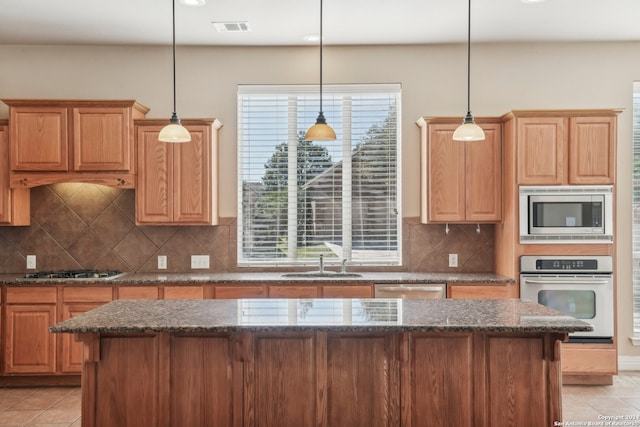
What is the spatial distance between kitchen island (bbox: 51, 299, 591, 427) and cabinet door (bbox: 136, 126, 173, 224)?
2001 millimetres

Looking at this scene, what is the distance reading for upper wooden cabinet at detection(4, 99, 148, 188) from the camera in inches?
171

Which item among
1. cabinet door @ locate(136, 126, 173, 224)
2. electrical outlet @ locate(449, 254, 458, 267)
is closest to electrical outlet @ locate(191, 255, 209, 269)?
cabinet door @ locate(136, 126, 173, 224)

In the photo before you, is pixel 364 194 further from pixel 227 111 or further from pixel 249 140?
pixel 227 111

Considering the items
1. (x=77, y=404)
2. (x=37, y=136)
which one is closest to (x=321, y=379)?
(x=77, y=404)

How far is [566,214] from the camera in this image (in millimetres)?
4211

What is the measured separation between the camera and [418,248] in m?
4.86

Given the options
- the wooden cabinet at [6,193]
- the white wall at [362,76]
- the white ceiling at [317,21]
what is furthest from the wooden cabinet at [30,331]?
the white ceiling at [317,21]

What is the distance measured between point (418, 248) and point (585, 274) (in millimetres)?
1432

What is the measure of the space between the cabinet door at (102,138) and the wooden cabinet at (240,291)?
4.37 ft

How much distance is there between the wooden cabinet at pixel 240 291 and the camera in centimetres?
428

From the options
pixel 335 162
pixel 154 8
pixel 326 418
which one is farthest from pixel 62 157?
pixel 326 418

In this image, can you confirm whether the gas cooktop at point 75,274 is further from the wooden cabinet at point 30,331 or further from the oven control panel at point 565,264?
the oven control panel at point 565,264

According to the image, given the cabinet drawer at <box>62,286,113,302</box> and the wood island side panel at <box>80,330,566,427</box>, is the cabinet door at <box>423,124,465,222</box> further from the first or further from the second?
the cabinet drawer at <box>62,286,113,302</box>

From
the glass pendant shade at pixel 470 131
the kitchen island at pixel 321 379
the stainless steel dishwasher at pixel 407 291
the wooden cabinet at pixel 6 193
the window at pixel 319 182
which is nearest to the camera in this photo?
the kitchen island at pixel 321 379
